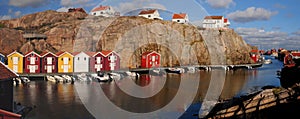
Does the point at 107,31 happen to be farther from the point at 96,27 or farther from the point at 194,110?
the point at 194,110

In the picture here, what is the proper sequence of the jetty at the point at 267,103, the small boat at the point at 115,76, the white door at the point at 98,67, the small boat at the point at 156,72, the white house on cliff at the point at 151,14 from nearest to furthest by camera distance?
the jetty at the point at 267,103, the small boat at the point at 115,76, the white door at the point at 98,67, the small boat at the point at 156,72, the white house on cliff at the point at 151,14

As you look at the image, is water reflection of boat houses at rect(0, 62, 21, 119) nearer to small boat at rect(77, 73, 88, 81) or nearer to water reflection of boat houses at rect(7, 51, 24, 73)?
small boat at rect(77, 73, 88, 81)

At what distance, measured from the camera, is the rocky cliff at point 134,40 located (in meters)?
53.6

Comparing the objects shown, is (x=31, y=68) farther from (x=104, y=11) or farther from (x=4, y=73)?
(x=104, y=11)

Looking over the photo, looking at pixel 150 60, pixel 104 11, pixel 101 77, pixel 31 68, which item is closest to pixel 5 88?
pixel 101 77

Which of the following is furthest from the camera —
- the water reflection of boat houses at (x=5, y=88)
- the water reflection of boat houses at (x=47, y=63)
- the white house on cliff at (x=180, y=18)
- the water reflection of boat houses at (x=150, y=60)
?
the white house on cliff at (x=180, y=18)

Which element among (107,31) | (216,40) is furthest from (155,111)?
(216,40)

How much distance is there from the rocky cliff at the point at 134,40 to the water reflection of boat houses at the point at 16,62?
17160mm

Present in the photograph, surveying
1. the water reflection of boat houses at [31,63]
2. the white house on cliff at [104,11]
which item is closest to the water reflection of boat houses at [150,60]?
the water reflection of boat houses at [31,63]

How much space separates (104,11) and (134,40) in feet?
58.9

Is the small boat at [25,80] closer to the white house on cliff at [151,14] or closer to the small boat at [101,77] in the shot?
the small boat at [101,77]

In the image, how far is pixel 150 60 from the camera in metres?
47.1

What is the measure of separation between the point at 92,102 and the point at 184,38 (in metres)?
41.9

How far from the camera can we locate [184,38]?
60.1 m
